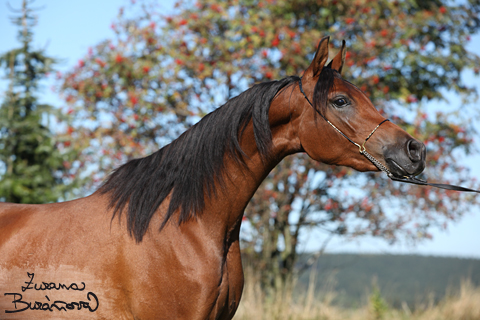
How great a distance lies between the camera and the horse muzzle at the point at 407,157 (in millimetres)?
2170

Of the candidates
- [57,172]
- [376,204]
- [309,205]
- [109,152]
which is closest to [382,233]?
[376,204]

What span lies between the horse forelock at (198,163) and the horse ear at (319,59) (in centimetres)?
22

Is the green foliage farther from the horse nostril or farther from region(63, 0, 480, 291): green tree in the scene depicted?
the horse nostril

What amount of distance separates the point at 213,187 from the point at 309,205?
4515mm

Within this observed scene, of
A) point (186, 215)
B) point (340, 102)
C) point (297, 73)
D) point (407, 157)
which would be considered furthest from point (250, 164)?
point (297, 73)

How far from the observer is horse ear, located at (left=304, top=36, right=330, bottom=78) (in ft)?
7.71

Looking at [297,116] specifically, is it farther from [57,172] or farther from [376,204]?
[57,172]

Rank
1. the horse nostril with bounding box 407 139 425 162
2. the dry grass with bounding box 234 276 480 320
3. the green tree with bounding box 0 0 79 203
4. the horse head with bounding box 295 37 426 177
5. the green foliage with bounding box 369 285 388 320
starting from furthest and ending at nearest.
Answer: the green tree with bounding box 0 0 79 203
the green foliage with bounding box 369 285 388 320
the dry grass with bounding box 234 276 480 320
the horse head with bounding box 295 37 426 177
the horse nostril with bounding box 407 139 425 162

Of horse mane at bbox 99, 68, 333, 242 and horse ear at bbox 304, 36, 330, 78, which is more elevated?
horse ear at bbox 304, 36, 330, 78

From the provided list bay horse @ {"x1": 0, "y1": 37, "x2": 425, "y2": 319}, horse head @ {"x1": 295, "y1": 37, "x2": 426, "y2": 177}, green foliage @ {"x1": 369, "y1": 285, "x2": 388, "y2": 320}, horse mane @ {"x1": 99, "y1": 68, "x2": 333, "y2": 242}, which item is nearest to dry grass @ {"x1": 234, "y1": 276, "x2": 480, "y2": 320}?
green foliage @ {"x1": 369, "y1": 285, "x2": 388, "y2": 320}

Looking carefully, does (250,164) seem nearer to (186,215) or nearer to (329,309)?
(186,215)

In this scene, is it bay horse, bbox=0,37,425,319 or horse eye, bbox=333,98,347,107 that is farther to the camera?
horse eye, bbox=333,98,347,107

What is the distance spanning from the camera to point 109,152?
660cm

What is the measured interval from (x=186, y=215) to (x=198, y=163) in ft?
1.05
